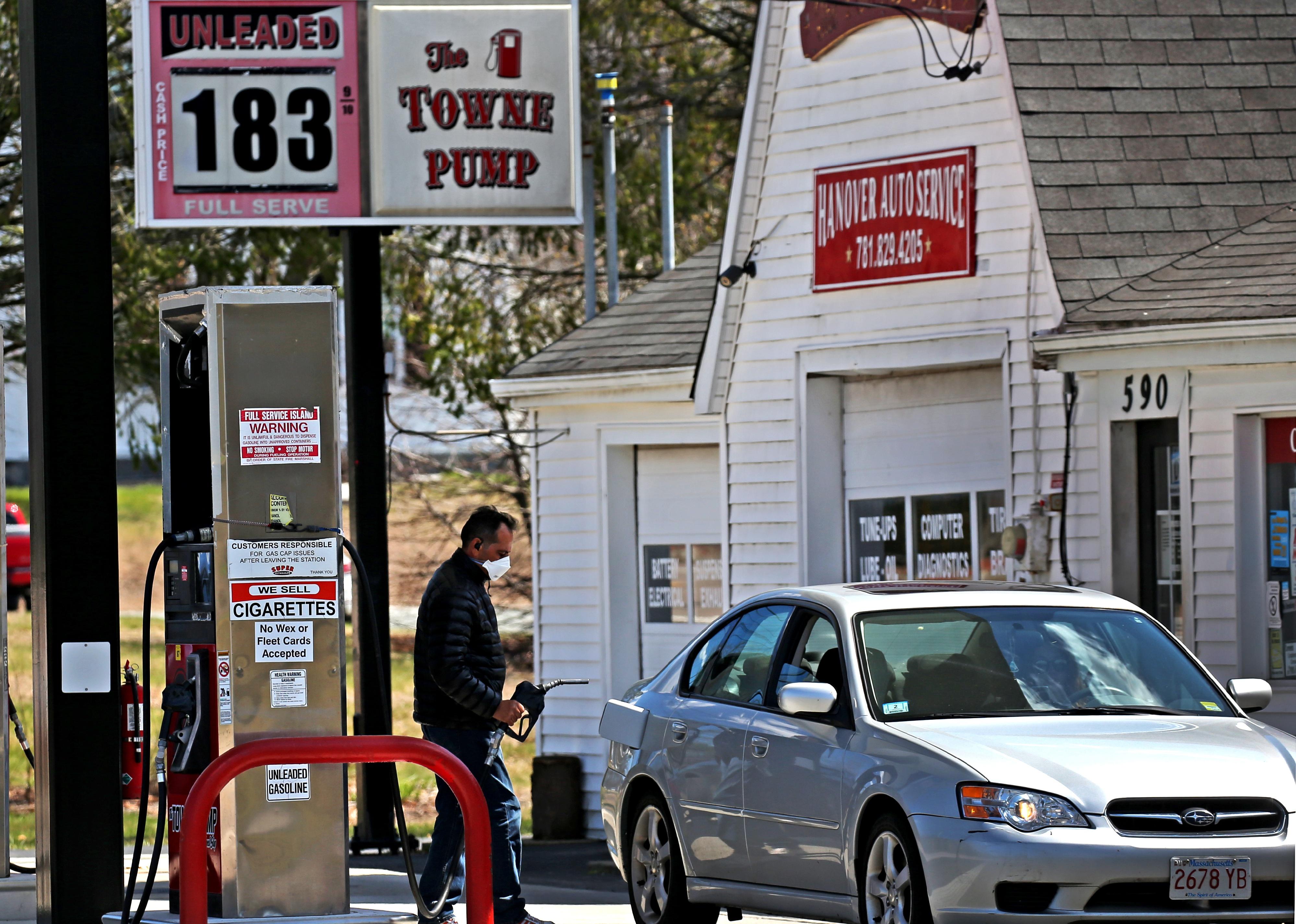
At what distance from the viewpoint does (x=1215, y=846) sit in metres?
7.23

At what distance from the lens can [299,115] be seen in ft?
48.4

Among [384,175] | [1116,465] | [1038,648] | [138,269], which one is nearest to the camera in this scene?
[1038,648]

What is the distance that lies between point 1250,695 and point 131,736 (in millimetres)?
4588

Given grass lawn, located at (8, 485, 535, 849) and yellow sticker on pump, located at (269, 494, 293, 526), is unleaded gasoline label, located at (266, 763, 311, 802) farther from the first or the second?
grass lawn, located at (8, 485, 535, 849)

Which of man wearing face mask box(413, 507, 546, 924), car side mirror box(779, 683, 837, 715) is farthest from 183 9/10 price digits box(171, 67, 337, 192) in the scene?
car side mirror box(779, 683, 837, 715)

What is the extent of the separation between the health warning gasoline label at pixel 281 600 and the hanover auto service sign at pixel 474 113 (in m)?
7.13

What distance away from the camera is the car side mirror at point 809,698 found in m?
8.16

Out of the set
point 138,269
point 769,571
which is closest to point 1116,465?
point 769,571

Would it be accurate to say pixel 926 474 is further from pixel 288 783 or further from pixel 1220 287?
pixel 288 783

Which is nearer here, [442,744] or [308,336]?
[308,336]

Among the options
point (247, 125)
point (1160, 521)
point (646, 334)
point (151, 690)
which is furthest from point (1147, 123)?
point (151, 690)

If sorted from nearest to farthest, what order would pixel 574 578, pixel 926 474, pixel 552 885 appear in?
pixel 552 885 → pixel 926 474 → pixel 574 578

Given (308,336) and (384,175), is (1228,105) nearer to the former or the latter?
(384,175)

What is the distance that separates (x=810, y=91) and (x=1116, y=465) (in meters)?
3.99
